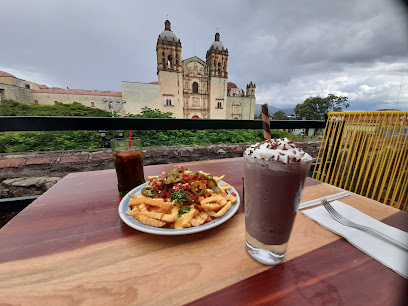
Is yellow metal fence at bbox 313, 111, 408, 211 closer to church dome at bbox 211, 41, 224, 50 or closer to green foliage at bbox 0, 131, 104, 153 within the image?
green foliage at bbox 0, 131, 104, 153

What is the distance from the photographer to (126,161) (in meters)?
0.81

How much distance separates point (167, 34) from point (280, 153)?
29684mm

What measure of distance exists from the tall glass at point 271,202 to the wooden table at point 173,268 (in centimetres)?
4

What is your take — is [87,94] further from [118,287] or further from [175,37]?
[118,287]

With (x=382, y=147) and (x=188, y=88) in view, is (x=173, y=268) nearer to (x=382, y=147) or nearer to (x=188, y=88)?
(x=382, y=147)

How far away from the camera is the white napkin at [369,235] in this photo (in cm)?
43

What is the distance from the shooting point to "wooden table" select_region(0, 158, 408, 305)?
0.36 meters

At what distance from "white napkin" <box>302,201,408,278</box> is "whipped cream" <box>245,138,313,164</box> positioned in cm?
30

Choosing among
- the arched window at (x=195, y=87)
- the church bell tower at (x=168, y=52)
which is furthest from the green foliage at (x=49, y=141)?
the arched window at (x=195, y=87)

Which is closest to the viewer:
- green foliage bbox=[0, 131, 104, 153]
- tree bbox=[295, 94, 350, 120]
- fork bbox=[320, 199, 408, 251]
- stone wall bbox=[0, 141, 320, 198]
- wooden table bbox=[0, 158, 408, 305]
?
wooden table bbox=[0, 158, 408, 305]

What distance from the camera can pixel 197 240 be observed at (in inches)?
20.4

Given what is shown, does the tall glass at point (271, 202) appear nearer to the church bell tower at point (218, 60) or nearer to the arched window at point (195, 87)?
the arched window at point (195, 87)

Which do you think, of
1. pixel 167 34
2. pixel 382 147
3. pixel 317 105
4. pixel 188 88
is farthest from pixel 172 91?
pixel 382 147

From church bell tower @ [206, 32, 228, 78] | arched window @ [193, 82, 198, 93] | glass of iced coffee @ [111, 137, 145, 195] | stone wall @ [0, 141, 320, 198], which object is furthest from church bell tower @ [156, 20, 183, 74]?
glass of iced coffee @ [111, 137, 145, 195]
